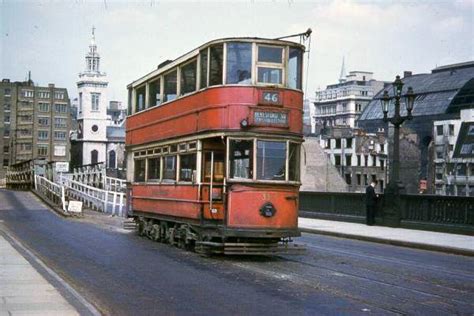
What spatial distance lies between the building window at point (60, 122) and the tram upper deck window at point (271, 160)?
480 feet

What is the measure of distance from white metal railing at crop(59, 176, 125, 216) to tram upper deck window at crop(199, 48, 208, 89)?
19.8 meters

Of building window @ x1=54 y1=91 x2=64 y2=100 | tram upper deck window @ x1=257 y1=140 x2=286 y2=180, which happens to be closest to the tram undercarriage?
tram upper deck window @ x1=257 y1=140 x2=286 y2=180

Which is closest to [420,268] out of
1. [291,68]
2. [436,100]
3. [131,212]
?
[291,68]

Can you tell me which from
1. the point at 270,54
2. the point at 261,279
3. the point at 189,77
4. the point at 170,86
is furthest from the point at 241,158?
the point at 170,86

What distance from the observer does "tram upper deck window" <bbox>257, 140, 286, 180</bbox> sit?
1577 centimetres

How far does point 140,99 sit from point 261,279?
11124mm

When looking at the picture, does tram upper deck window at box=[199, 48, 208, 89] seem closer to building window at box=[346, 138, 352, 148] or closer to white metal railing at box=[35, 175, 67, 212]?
white metal railing at box=[35, 175, 67, 212]

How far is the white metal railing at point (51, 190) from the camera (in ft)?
122

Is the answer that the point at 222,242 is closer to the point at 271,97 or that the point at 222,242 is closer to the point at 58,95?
the point at 271,97

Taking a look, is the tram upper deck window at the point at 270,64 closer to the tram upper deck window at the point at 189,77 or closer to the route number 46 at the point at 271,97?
the route number 46 at the point at 271,97

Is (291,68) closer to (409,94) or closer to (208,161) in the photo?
(208,161)

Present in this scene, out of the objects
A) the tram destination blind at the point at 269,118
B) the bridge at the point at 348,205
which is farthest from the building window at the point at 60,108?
the tram destination blind at the point at 269,118

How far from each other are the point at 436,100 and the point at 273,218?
10559 cm

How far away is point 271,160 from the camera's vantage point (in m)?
15.9
